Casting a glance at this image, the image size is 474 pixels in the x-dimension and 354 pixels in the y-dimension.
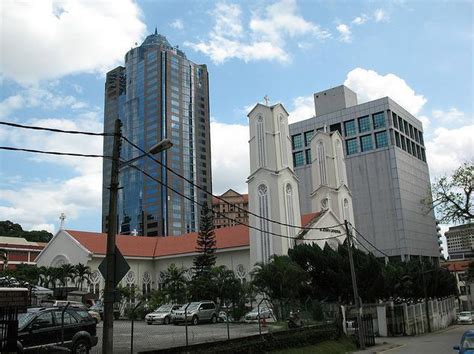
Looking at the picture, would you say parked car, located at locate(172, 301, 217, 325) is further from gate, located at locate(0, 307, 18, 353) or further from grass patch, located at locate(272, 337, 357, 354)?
gate, located at locate(0, 307, 18, 353)

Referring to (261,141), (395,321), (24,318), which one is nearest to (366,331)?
(395,321)

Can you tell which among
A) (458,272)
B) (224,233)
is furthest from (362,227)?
(224,233)

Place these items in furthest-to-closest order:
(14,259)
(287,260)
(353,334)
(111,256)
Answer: (14,259), (287,260), (353,334), (111,256)

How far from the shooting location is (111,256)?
11.0 m

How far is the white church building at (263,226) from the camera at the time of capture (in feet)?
142

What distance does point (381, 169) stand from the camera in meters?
90.2

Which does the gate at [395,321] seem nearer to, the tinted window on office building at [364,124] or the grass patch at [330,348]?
the grass patch at [330,348]

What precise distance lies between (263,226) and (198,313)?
13.7 meters

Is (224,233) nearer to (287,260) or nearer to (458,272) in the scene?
(287,260)

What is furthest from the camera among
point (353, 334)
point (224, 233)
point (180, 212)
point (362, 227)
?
point (180, 212)

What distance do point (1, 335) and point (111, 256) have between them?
3334mm

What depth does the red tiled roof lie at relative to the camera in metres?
48.3

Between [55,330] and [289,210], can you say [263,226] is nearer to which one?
[289,210]

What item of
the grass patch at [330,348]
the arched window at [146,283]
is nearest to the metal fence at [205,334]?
the grass patch at [330,348]
